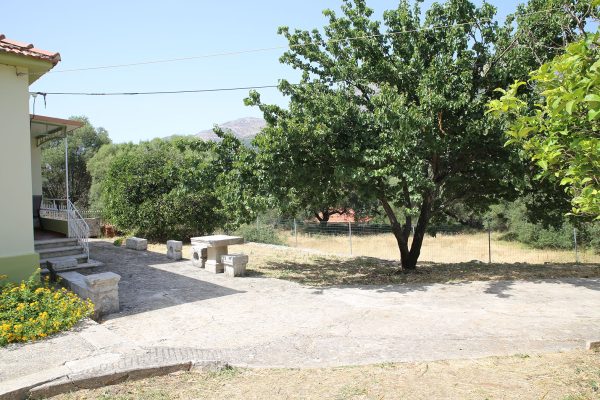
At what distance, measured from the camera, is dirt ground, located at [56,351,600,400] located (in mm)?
3977

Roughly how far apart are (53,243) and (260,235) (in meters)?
10.2

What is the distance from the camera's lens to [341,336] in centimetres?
572

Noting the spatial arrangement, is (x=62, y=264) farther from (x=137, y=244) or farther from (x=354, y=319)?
(x=354, y=319)

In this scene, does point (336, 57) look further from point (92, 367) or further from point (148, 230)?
point (148, 230)

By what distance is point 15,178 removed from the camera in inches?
295

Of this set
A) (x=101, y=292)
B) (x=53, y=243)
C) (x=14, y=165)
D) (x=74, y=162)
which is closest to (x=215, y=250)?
(x=53, y=243)

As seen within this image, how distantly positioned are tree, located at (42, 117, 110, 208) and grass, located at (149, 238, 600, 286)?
18.4m

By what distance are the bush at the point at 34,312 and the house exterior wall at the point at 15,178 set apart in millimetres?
732

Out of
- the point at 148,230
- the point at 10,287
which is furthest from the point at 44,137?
the point at 10,287

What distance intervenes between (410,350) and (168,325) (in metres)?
3.41

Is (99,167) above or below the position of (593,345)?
above

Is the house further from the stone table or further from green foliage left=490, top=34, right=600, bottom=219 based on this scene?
green foliage left=490, top=34, right=600, bottom=219

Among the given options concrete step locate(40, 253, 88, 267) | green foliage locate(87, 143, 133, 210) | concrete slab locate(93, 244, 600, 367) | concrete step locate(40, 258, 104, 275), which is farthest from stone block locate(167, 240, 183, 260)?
green foliage locate(87, 143, 133, 210)

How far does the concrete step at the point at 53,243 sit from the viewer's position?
32.6ft
